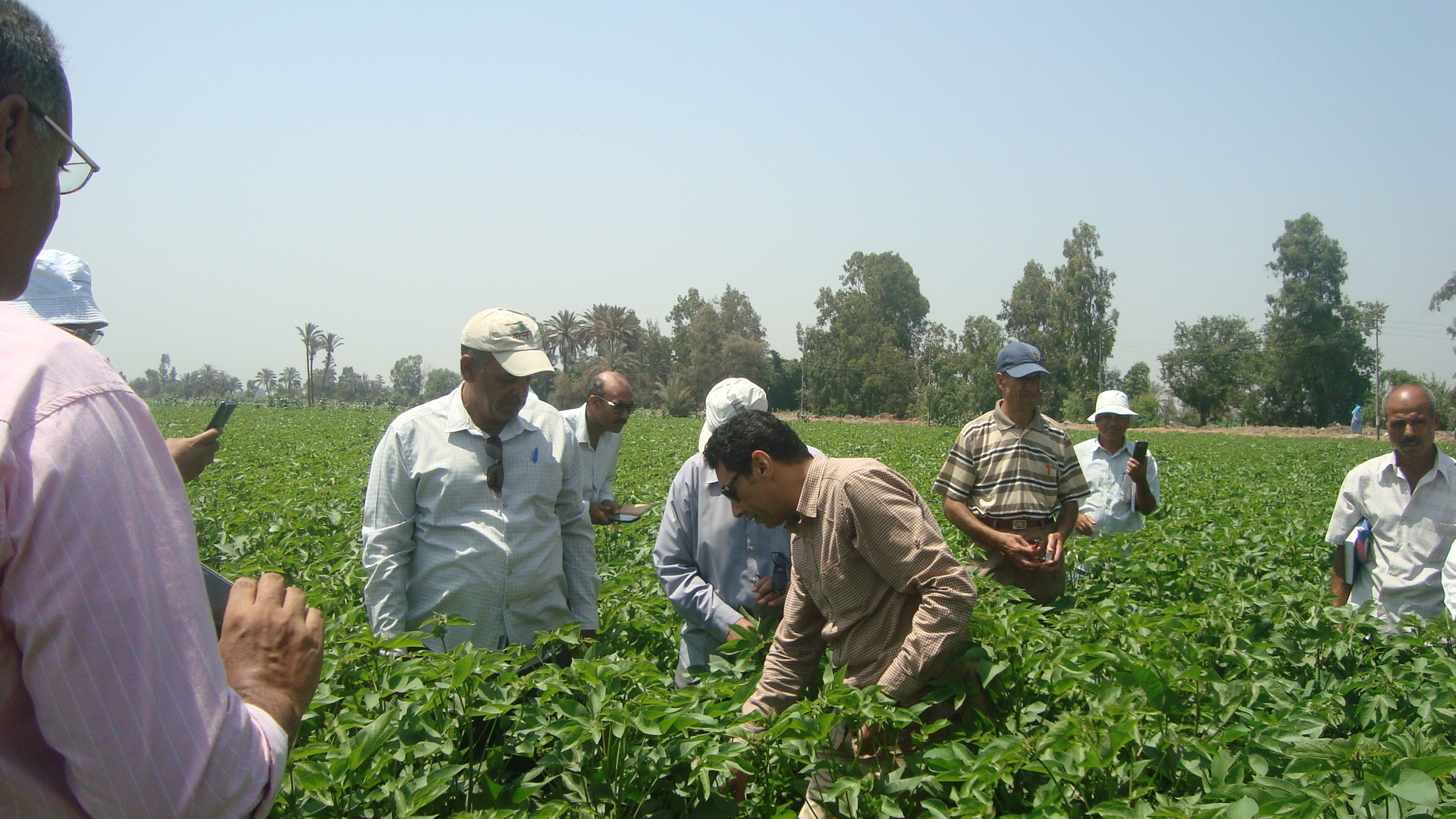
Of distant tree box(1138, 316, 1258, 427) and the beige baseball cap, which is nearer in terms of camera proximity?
the beige baseball cap

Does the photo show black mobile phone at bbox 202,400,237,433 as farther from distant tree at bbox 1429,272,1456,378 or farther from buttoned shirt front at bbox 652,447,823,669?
distant tree at bbox 1429,272,1456,378

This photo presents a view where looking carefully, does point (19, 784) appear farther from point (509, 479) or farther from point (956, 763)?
point (509, 479)

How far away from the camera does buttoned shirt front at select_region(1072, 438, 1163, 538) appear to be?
5.69 metres

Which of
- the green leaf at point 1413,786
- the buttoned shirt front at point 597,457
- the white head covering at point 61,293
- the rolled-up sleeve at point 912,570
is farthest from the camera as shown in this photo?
the buttoned shirt front at point 597,457

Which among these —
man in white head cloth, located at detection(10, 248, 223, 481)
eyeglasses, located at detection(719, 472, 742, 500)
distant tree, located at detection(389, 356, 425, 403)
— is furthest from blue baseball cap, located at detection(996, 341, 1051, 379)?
distant tree, located at detection(389, 356, 425, 403)

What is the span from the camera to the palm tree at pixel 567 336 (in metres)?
86.9

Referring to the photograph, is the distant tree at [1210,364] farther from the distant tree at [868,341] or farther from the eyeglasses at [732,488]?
the eyeglasses at [732,488]

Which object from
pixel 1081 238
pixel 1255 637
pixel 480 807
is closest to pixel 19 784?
pixel 480 807

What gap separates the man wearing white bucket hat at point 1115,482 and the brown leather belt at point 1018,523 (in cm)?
137

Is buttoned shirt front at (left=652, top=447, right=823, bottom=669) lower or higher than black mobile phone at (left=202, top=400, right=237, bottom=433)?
lower

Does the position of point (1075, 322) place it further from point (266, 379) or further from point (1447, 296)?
point (266, 379)

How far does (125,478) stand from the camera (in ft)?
3.07

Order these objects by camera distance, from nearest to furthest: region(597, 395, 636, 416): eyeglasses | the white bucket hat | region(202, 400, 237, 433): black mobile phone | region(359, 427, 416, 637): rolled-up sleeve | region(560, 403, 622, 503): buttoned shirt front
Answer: region(202, 400, 237, 433): black mobile phone → region(359, 427, 416, 637): rolled-up sleeve → region(597, 395, 636, 416): eyeglasses → region(560, 403, 622, 503): buttoned shirt front → the white bucket hat

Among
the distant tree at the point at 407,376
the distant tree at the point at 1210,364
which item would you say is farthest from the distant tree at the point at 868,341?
the distant tree at the point at 407,376
